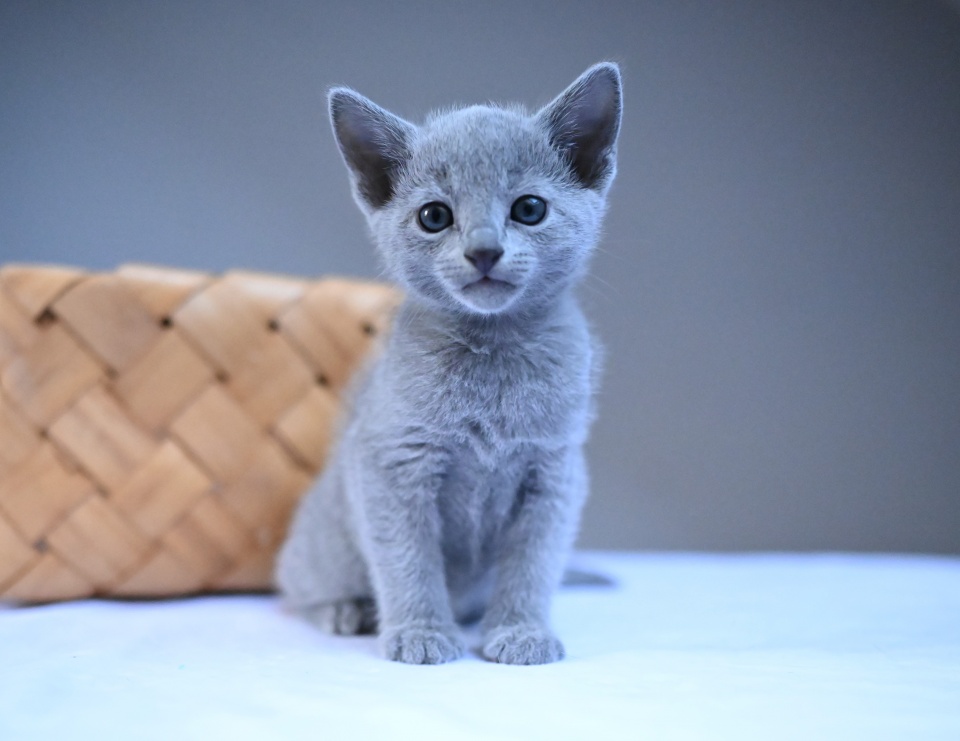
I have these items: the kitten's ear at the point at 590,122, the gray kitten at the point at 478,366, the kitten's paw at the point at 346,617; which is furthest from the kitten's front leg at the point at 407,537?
the kitten's ear at the point at 590,122

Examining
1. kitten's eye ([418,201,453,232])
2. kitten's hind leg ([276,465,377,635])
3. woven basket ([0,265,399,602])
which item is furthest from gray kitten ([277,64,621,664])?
woven basket ([0,265,399,602])

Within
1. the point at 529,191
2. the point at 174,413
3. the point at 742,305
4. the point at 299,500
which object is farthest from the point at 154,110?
the point at 742,305

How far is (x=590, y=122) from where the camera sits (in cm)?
98

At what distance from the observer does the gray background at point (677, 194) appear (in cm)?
132

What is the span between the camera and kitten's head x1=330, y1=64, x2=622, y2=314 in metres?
0.88

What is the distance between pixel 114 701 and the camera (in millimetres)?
770

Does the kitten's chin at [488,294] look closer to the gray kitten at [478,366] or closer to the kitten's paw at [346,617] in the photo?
the gray kitten at [478,366]

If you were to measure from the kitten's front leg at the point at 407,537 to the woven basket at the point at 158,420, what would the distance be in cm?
30

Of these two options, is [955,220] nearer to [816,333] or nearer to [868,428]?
[816,333]

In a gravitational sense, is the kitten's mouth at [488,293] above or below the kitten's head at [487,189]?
below

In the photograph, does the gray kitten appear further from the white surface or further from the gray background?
the gray background

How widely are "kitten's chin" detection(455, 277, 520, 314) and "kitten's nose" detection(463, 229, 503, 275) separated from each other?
0.9 inches

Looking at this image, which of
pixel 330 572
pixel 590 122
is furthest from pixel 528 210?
pixel 330 572

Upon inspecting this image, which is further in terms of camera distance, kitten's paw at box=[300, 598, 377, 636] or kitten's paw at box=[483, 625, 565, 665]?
kitten's paw at box=[300, 598, 377, 636]
